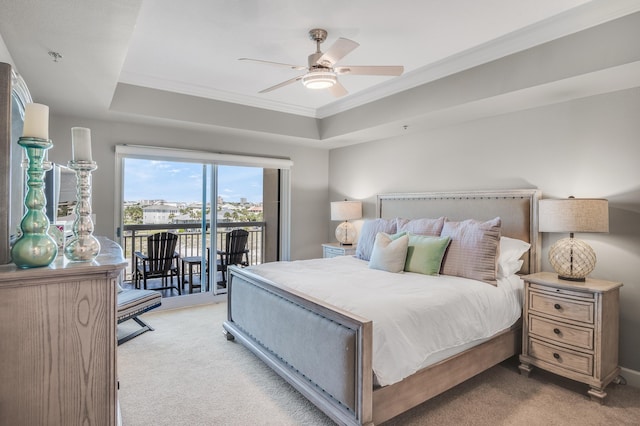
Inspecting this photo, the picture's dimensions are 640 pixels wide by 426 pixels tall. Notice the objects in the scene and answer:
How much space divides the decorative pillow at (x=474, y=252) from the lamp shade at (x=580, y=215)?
43cm

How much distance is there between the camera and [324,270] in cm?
326

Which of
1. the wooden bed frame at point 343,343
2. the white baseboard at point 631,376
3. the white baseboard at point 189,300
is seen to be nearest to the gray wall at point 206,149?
the white baseboard at point 189,300

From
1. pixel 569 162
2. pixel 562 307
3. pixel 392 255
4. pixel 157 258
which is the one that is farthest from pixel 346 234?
pixel 562 307

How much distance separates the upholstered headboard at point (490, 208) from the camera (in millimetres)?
3230

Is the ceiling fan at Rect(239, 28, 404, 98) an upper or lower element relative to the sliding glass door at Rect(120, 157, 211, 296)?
upper

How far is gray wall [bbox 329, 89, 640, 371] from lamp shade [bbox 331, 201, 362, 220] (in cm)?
88

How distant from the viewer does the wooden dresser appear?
1.19m

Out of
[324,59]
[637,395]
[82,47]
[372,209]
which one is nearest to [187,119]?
[82,47]

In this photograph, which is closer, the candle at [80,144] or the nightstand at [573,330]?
the candle at [80,144]

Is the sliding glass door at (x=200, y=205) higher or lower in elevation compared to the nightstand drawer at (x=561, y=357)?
higher

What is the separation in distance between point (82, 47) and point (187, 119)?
6.02 feet

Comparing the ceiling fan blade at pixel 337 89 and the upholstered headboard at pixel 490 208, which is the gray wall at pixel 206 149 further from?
the ceiling fan blade at pixel 337 89

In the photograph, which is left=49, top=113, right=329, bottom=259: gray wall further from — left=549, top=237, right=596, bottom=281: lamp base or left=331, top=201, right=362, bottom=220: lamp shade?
left=549, top=237, right=596, bottom=281: lamp base

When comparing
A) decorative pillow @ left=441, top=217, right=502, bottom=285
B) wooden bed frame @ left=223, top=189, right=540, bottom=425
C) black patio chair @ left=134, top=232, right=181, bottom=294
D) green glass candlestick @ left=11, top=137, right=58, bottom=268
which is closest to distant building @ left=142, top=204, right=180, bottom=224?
black patio chair @ left=134, top=232, right=181, bottom=294
